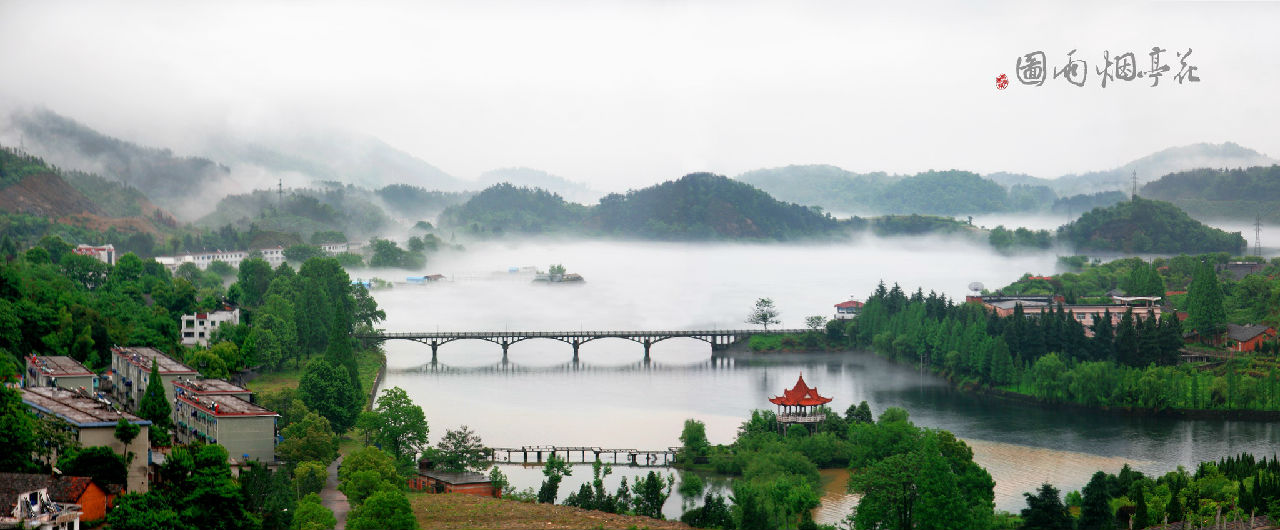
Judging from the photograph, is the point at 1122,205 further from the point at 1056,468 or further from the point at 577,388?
the point at 1056,468

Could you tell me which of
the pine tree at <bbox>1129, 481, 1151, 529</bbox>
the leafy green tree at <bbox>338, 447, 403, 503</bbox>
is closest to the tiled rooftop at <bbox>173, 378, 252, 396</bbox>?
the leafy green tree at <bbox>338, 447, 403, 503</bbox>

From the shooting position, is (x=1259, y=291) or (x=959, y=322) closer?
(x=959, y=322)

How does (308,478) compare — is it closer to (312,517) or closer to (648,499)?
(312,517)

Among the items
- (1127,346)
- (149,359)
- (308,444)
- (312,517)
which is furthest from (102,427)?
(1127,346)

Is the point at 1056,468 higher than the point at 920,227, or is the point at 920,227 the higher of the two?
the point at 920,227

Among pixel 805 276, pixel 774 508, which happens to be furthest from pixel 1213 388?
pixel 805 276

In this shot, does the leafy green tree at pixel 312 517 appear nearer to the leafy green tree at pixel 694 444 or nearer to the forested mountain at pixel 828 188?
the leafy green tree at pixel 694 444

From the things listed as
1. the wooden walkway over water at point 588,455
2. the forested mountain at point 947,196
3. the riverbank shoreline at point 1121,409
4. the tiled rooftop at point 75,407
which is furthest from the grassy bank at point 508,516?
the forested mountain at point 947,196

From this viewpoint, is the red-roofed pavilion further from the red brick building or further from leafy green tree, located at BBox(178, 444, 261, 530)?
leafy green tree, located at BBox(178, 444, 261, 530)
